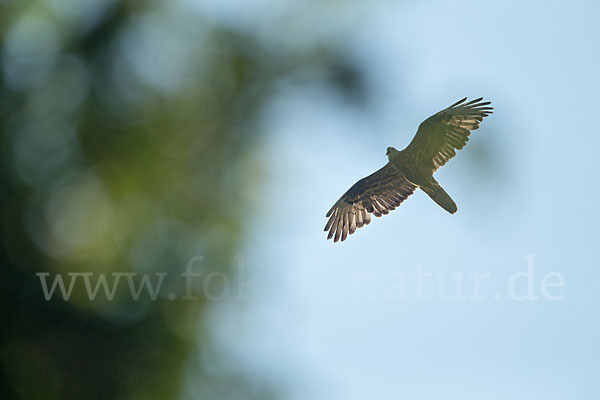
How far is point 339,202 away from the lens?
31.0 ft

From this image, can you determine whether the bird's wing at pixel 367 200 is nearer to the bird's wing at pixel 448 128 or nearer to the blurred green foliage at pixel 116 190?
the bird's wing at pixel 448 128

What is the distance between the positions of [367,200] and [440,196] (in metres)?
1.19

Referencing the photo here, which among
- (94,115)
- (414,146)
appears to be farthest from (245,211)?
(414,146)

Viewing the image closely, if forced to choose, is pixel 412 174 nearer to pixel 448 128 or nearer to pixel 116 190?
pixel 448 128

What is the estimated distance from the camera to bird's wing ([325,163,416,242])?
29.4ft

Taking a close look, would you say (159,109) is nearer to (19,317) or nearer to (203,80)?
(203,80)

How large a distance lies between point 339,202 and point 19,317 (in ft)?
25.9

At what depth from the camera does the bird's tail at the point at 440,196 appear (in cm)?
842

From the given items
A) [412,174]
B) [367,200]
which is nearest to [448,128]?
[412,174]

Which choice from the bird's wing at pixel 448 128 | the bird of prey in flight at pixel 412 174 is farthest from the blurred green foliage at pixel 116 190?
the bird's wing at pixel 448 128

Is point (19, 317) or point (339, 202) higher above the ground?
point (339, 202)

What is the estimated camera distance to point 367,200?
9.27 m

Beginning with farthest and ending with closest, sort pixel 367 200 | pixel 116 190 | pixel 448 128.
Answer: pixel 367 200, pixel 448 128, pixel 116 190

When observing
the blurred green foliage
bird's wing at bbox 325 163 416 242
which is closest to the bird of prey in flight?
bird's wing at bbox 325 163 416 242
